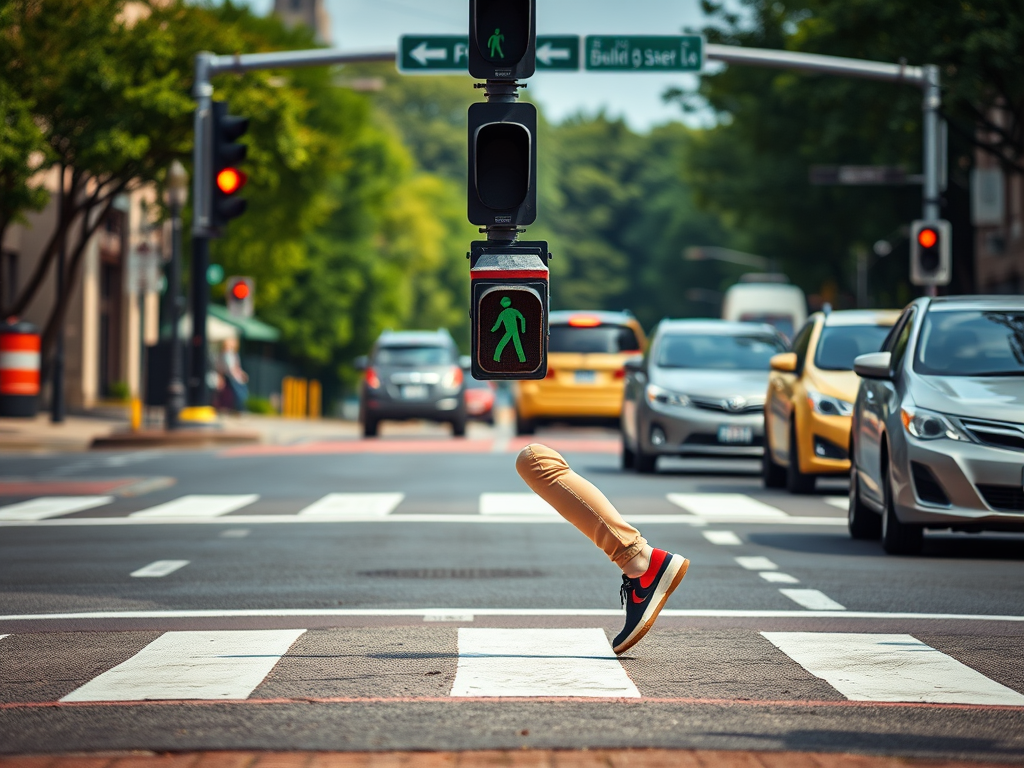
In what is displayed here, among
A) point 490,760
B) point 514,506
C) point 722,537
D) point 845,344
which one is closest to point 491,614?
point 490,760

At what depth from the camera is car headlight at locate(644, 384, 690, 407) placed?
19500mm

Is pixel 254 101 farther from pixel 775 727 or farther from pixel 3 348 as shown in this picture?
pixel 775 727

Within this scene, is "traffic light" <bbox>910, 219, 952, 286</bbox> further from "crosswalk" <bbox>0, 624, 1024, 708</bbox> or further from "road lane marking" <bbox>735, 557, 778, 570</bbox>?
"crosswalk" <bbox>0, 624, 1024, 708</bbox>

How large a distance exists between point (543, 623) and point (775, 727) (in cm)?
271

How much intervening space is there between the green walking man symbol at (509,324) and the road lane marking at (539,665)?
111 centimetres

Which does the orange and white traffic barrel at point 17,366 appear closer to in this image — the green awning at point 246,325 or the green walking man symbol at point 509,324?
the green walking man symbol at point 509,324

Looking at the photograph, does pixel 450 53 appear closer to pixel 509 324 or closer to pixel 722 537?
pixel 722 537

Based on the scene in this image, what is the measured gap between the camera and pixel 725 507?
15547 millimetres

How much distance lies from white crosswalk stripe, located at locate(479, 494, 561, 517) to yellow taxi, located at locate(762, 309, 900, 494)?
2374 mm

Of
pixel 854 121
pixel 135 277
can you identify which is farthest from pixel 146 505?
pixel 854 121

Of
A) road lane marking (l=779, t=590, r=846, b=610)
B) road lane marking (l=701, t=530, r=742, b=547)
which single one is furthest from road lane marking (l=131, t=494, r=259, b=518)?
road lane marking (l=779, t=590, r=846, b=610)

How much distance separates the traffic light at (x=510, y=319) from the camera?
7.21 m

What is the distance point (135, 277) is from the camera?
30.5m

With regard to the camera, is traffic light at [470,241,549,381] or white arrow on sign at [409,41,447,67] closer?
traffic light at [470,241,549,381]
